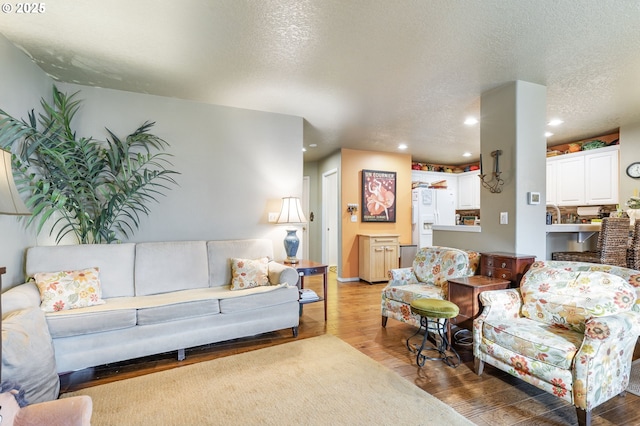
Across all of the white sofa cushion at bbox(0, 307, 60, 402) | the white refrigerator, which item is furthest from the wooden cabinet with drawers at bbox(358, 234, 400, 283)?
the white sofa cushion at bbox(0, 307, 60, 402)

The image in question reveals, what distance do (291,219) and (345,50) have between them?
1.87 meters

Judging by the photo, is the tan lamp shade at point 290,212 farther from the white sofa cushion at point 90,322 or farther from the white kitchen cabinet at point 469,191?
the white kitchen cabinet at point 469,191

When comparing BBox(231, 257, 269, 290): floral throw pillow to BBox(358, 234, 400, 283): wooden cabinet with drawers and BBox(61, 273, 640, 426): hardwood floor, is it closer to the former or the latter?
BBox(61, 273, 640, 426): hardwood floor

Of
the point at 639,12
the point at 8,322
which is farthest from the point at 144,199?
the point at 639,12

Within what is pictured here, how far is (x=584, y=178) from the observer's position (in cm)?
477

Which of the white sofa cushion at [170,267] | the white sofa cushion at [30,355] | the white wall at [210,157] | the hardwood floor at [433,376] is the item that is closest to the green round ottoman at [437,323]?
the hardwood floor at [433,376]

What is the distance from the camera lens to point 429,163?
7.17m

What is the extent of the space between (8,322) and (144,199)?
174 centimetres

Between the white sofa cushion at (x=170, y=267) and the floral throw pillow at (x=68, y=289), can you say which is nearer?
the floral throw pillow at (x=68, y=289)

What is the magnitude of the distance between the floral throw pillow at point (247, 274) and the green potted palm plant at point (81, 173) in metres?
1.20

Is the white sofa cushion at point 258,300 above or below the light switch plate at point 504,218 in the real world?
below

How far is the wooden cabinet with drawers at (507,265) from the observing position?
2707mm

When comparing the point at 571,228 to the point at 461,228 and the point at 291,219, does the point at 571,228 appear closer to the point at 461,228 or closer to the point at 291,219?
the point at 461,228

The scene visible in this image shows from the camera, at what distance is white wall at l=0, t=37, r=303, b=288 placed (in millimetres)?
3203
